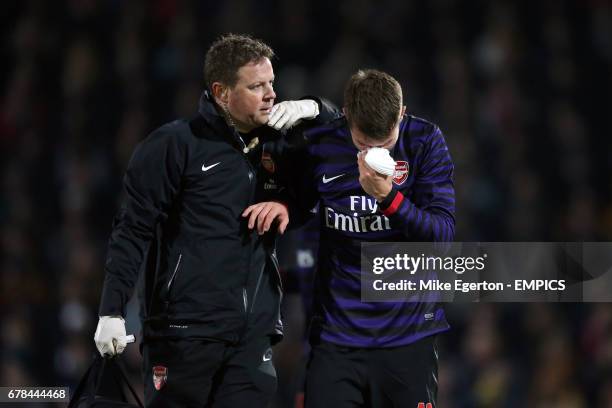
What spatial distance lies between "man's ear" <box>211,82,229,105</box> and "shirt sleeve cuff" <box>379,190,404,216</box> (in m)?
0.83

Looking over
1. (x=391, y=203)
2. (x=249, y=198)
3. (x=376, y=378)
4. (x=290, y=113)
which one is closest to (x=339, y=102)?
(x=290, y=113)

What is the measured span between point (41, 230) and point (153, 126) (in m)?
1.28

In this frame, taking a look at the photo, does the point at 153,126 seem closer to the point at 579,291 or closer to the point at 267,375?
the point at 579,291

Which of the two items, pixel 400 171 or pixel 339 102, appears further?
pixel 339 102

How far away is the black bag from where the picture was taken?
13.8 ft

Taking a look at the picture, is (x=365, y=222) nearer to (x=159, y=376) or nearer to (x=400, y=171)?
(x=400, y=171)

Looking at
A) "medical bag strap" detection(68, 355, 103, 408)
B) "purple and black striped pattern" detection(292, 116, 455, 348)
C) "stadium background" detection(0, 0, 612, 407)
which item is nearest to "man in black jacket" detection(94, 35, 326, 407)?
"medical bag strap" detection(68, 355, 103, 408)

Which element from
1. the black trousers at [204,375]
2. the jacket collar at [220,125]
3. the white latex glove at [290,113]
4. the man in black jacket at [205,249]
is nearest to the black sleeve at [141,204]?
the man in black jacket at [205,249]

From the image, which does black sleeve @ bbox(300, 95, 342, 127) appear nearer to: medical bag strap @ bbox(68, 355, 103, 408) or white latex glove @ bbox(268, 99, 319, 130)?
white latex glove @ bbox(268, 99, 319, 130)

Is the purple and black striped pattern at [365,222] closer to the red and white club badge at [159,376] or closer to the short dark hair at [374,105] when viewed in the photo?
the short dark hair at [374,105]

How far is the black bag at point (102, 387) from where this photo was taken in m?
4.20

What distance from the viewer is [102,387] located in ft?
13.9

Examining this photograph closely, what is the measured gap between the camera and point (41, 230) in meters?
9.09

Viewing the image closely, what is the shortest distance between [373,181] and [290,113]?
2.05 ft
